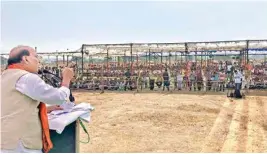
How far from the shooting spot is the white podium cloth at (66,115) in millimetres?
2688

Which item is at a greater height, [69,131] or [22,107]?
[22,107]

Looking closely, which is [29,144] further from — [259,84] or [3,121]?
[259,84]

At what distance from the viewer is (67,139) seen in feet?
9.61

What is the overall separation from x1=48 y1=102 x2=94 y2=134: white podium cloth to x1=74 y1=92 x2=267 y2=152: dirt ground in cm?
390

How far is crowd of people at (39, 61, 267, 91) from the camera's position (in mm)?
17891

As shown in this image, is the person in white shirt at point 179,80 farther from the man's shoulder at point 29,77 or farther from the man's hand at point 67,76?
the man's shoulder at point 29,77

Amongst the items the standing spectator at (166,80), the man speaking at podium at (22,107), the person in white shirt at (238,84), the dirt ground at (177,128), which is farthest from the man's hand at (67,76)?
the standing spectator at (166,80)

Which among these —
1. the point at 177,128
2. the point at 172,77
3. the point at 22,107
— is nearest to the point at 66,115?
the point at 22,107

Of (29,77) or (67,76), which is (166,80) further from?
(29,77)

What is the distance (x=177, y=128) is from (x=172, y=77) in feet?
36.7

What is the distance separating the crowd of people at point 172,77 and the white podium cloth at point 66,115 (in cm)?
1477

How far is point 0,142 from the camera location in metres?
2.32

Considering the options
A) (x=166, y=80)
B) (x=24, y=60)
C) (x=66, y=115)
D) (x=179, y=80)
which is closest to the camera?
(x=24, y=60)

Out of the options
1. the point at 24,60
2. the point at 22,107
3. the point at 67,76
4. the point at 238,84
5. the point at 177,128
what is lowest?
the point at 177,128
